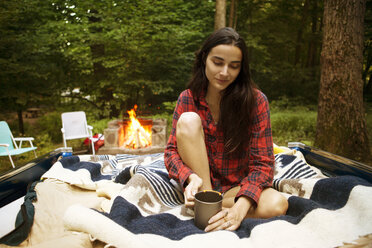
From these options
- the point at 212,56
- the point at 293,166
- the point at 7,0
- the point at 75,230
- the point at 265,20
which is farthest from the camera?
the point at 265,20

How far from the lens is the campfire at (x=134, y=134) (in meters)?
4.84

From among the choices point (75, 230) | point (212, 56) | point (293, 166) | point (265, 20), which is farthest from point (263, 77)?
point (75, 230)

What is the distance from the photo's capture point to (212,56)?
162cm

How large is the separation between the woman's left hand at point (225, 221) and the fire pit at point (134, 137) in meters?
3.28

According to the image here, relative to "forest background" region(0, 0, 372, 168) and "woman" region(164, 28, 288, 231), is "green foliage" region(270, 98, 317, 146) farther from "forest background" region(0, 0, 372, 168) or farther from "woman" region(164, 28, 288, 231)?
"woman" region(164, 28, 288, 231)

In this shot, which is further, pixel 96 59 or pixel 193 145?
pixel 96 59

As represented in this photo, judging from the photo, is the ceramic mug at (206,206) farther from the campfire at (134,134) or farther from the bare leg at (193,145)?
the campfire at (134,134)

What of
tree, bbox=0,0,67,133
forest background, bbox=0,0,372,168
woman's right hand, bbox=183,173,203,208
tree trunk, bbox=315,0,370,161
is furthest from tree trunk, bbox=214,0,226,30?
woman's right hand, bbox=183,173,203,208

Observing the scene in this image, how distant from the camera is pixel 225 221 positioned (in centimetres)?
137

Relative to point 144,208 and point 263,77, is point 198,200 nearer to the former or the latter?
point 144,208

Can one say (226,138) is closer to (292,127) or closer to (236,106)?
(236,106)

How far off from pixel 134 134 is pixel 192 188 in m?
3.58

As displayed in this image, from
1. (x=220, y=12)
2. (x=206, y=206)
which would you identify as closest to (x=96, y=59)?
(x=220, y=12)

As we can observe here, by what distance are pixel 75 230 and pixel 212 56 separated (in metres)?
1.30
